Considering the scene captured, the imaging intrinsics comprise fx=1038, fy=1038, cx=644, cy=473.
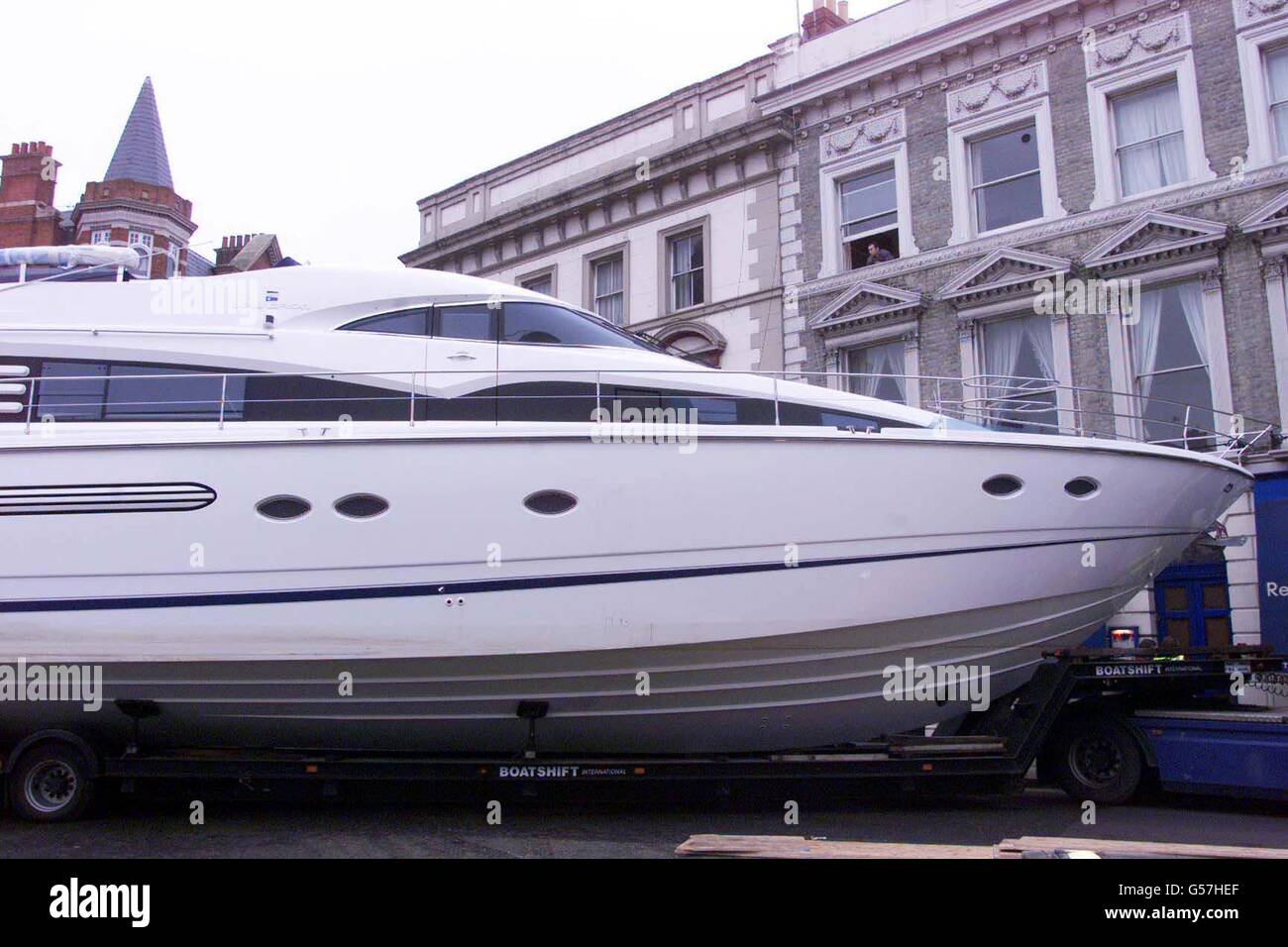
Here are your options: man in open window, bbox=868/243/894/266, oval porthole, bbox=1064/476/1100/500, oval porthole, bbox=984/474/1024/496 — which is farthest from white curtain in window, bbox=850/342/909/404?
oval porthole, bbox=984/474/1024/496

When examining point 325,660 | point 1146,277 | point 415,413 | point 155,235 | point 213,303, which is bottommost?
point 325,660

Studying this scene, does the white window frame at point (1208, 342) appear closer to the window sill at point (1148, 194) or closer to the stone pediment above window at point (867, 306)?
the window sill at point (1148, 194)

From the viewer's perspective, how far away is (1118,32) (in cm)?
1207

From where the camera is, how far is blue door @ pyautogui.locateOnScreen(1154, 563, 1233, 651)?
10.8 meters

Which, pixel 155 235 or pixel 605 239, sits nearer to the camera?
pixel 605 239

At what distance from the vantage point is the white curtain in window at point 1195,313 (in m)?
11.1

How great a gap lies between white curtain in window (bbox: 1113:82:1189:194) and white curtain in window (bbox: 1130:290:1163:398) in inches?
51.6

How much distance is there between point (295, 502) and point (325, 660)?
94 centimetres

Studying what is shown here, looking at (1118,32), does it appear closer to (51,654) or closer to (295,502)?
(295,502)

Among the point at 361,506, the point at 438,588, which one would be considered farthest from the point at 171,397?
the point at 438,588

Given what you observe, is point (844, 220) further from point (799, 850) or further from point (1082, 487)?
point (799, 850)

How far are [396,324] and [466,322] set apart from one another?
0.47 metres

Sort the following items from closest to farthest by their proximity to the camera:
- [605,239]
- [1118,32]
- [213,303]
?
1. [213,303]
2. [1118,32]
3. [605,239]

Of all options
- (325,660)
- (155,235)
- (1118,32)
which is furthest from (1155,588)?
(155,235)
